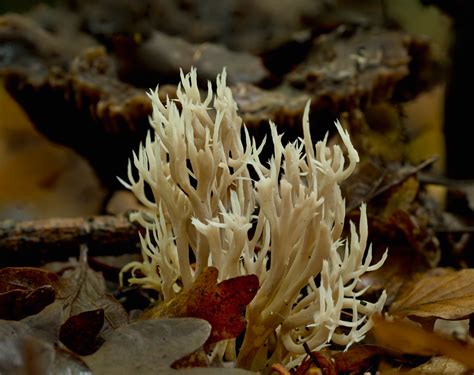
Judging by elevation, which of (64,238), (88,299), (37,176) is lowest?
(37,176)

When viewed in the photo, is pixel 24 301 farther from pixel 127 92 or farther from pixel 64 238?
pixel 127 92

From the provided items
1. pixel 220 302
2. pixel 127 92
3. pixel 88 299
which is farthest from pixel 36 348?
pixel 127 92

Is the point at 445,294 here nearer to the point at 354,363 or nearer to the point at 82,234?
the point at 354,363

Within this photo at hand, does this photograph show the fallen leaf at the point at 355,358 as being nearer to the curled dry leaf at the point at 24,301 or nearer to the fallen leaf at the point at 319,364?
the fallen leaf at the point at 319,364

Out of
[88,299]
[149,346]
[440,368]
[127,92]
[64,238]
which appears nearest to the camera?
[149,346]

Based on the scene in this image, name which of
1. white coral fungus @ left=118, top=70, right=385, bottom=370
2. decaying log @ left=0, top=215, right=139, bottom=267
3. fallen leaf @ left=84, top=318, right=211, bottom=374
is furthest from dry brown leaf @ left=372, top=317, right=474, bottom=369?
decaying log @ left=0, top=215, right=139, bottom=267

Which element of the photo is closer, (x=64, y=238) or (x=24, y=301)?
(x=24, y=301)

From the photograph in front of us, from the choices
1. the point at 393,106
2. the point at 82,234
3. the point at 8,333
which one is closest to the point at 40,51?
the point at 82,234
